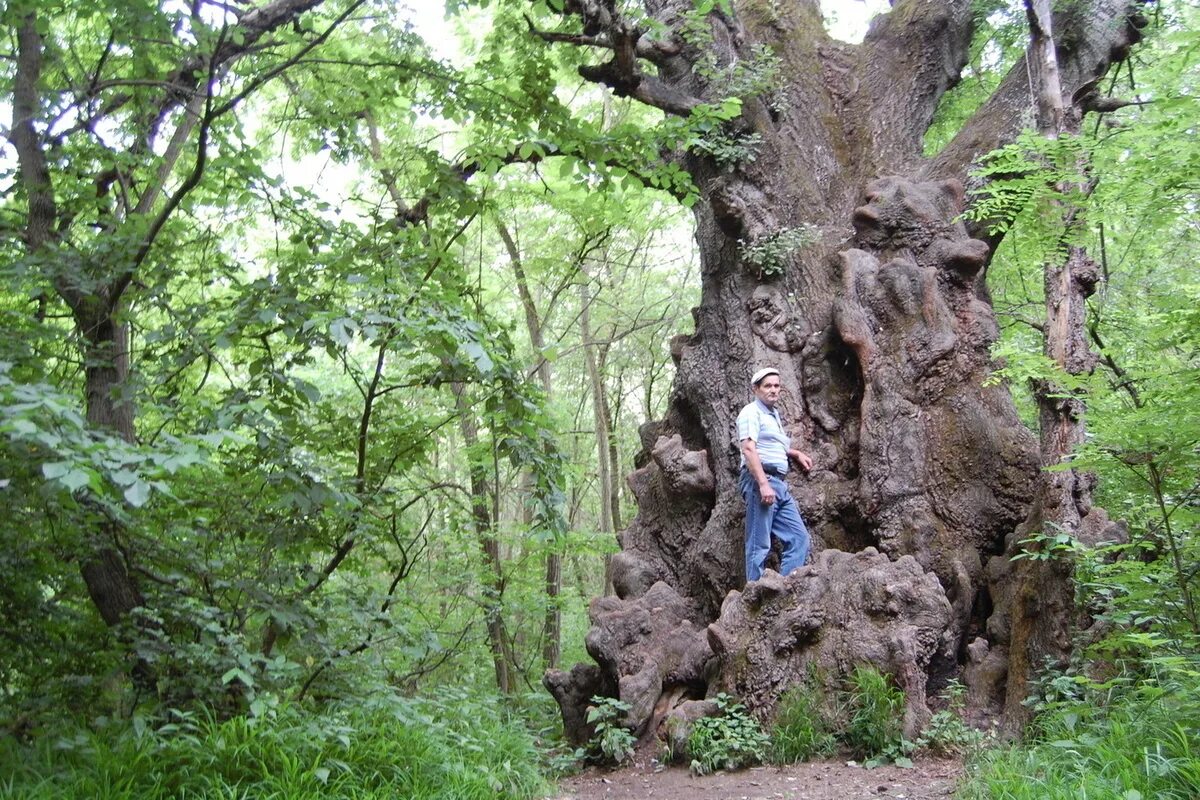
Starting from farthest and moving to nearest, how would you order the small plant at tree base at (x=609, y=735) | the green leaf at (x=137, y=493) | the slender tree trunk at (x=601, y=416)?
the slender tree trunk at (x=601, y=416)
the small plant at tree base at (x=609, y=735)
the green leaf at (x=137, y=493)

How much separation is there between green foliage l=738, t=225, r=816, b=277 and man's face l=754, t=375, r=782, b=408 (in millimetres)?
1279

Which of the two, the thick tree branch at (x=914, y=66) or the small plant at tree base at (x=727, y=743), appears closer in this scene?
the small plant at tree base at (x=727, y=743)

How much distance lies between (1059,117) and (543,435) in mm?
3947

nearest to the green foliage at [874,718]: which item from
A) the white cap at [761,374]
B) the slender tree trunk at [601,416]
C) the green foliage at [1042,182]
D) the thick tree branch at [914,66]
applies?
the white cap at [761,374]

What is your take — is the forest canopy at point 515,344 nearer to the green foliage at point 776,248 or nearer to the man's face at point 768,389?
the green foliage at point 776,248

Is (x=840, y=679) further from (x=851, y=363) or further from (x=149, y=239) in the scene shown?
(x=149, y=239)

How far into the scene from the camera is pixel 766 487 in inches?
247

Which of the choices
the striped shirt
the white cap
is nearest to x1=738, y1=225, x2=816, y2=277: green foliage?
the white cap

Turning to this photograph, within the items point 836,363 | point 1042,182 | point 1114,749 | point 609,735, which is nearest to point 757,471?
point 836,363

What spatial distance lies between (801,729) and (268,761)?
3.06 m

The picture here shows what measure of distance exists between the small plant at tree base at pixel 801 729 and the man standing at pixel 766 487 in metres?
1.01

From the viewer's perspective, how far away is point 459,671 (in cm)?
934

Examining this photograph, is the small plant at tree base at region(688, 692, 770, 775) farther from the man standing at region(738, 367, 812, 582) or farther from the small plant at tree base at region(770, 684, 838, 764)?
the man standing at region(738, 367, 812, 582)

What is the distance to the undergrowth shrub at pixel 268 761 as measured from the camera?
11.8ft
